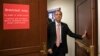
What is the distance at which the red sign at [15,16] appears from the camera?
2.13 meters

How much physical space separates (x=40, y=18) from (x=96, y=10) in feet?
2.42

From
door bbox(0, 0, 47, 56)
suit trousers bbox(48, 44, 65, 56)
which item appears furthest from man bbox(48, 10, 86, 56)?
door bbox(0, 0, 47, 56)

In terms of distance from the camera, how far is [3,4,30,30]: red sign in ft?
6.97

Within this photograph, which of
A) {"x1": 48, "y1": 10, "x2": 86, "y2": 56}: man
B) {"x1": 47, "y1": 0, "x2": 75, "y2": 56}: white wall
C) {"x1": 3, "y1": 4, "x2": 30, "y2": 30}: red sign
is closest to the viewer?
{"x1": 3, "y1": 4, "x2": 30, "y2": 30}: red sign

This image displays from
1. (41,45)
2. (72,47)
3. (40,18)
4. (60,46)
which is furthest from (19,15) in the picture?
(72,47)

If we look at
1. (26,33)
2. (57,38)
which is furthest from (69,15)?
(26,33)

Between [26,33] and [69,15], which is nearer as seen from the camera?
[26,33]

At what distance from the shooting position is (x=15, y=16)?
217cm

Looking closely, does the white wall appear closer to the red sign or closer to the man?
Result: the man

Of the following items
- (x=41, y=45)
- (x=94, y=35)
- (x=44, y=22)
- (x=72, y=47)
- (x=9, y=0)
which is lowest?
(x=72, y=47)

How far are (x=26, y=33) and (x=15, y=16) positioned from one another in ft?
0.88

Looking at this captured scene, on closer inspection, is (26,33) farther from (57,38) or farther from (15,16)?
(57,38)

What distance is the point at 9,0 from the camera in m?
2.14

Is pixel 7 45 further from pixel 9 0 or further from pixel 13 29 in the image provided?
pixel 9 0
